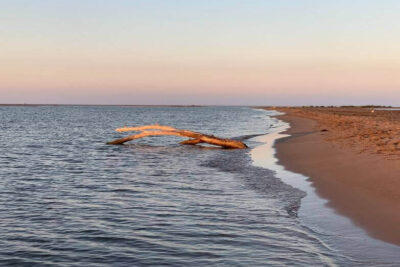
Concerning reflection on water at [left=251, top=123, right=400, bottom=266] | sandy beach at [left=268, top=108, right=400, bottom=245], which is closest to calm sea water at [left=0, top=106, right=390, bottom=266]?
reflection on water at [left=251, top=123, right=400, bottom=266]

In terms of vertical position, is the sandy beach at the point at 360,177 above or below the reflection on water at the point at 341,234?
above

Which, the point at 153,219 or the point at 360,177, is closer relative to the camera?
the point at 153,219

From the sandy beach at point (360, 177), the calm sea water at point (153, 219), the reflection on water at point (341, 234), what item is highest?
the sandy beach at point (360, 177)

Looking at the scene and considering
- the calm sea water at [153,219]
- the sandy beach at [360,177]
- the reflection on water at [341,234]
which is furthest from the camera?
the sandy beach at [360,177]

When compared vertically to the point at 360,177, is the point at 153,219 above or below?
below

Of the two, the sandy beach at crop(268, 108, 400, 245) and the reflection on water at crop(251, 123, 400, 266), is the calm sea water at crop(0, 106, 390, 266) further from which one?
the sandy beach at crop(268, 108, 400, 245)

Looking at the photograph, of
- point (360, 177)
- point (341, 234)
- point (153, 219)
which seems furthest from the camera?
point (360, 177)

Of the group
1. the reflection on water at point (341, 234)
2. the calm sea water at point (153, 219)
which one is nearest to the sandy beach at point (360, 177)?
the reflection on water at point (341, 234)

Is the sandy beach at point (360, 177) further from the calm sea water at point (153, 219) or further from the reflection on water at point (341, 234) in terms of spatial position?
the calm sea water at point (153, 219)

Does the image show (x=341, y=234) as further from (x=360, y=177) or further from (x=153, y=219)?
(x=360, y=177)

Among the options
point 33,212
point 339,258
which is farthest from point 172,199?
point 339,258

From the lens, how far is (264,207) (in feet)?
38.2

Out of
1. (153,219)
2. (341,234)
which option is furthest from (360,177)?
(153,219)

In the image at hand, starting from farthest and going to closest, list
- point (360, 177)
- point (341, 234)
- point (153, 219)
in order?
point (360, 177) < point (153, 219) < point (341, 234)
